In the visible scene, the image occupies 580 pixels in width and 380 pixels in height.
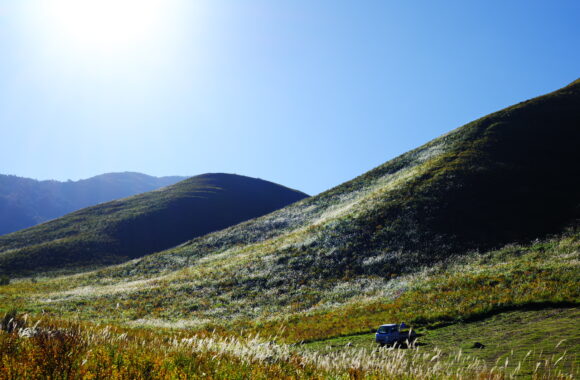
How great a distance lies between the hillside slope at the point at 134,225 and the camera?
8012cm

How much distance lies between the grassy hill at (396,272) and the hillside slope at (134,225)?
18340 mm

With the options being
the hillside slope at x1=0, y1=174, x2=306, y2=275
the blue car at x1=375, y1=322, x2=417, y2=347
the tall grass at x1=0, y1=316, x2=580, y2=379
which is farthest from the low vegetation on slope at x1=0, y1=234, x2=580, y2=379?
the hillside slope at x1=0, y1=174, x2=306, y2=275

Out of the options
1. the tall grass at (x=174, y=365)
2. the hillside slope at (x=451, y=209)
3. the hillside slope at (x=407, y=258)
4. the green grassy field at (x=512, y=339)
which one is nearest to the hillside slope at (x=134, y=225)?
the hillside slope at (x=407, y=258)

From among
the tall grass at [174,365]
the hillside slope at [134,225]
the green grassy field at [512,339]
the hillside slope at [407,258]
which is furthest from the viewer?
the hillside slope at [134,225]

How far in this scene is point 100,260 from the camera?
81500 mm

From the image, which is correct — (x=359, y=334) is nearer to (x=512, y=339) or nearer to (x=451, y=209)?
(x=512, y=339)

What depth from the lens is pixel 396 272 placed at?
36344 mm

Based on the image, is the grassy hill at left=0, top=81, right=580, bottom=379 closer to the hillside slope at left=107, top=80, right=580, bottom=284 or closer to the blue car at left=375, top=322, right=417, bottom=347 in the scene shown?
the hillside slope at left=107, top=80, right=580, bottom=284

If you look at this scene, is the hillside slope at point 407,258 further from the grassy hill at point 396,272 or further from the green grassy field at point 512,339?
the green grassy field at point 512,339

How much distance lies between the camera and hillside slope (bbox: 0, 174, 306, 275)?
3155 inches

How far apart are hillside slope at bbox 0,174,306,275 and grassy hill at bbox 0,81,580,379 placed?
18340mm

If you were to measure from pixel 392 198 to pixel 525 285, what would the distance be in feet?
108

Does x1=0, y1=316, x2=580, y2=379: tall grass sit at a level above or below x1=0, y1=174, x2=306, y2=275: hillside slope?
below

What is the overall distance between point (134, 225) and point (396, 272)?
9091 cm
